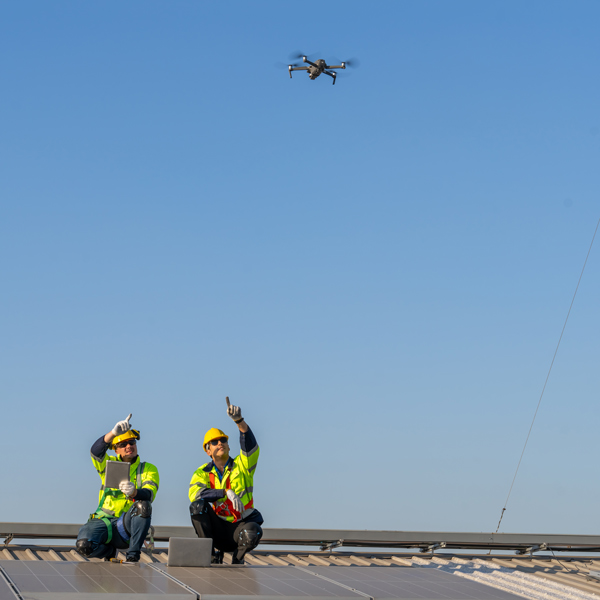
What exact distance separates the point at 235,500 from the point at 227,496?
0.49 feet

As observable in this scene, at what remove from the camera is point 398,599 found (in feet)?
25.1

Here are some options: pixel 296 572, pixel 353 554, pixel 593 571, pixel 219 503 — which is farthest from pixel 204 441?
pixel 593 571

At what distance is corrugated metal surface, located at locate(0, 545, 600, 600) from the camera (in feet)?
36.5

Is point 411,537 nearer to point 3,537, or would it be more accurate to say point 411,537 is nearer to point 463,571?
point 463,571

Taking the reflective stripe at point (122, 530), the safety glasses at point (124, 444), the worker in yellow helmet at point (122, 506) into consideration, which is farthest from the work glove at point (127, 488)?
the safety glasses at point (124, 444)

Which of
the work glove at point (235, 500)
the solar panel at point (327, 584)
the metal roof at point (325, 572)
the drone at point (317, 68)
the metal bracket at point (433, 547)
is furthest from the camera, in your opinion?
the drone at point (317, 68)

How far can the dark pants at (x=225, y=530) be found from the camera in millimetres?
9711

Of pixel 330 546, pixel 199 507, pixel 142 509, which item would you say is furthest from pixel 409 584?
pixel 330 546

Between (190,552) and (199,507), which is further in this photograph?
(199,507)

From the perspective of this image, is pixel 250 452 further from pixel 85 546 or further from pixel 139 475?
pixel 85 546

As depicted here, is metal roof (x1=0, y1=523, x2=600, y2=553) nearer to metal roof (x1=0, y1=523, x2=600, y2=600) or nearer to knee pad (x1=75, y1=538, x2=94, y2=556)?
metal roof (x1=0, y1=523, x2=600, y2=600)

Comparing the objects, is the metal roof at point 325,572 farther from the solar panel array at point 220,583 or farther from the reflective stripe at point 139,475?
the reflective stripe at point 139,475

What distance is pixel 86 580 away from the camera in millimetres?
7621

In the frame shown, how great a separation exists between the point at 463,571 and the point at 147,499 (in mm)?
5246
